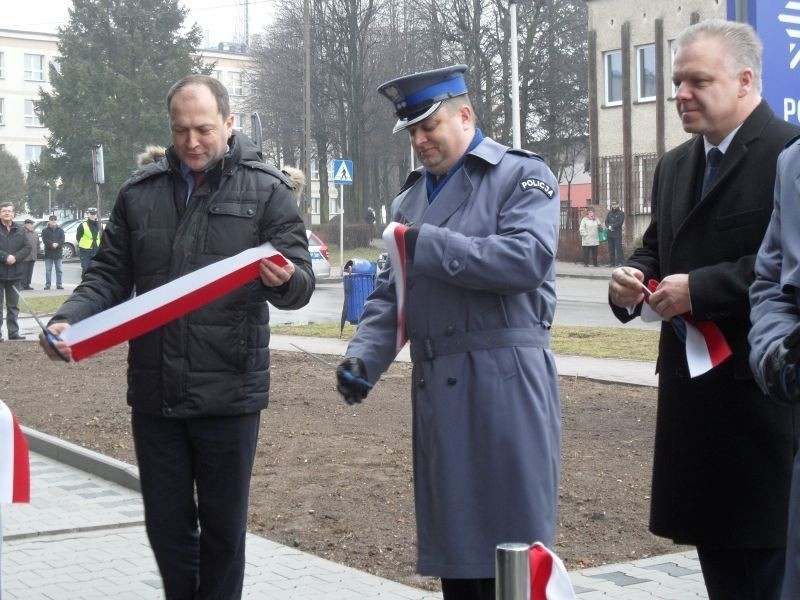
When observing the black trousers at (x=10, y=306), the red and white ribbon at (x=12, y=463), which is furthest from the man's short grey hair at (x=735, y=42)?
the black trousers at (x=10, y=306)

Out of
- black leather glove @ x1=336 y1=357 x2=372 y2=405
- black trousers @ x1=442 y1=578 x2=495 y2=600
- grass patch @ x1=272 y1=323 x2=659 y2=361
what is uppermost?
black leather glove @ x1=336 y1=357 x2=372 y2=405

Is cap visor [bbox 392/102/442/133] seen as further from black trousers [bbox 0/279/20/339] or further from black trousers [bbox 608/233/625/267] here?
black trousers [bbox 608/233/625/267]

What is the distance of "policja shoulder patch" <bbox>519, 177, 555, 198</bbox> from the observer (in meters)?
4.02

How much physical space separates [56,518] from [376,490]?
187 centimetres

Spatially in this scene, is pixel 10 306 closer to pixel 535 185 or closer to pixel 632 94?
pixel 535 185

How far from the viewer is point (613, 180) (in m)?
41.6

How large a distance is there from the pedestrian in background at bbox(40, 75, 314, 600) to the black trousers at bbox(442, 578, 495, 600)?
965 millimetres

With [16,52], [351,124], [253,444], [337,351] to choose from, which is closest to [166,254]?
[253,444]

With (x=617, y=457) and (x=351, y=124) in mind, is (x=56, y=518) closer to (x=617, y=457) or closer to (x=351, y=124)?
(x=617, y=457)

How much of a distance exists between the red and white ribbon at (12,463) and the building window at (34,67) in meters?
103

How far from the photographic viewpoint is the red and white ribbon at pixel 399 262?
3.97 meters

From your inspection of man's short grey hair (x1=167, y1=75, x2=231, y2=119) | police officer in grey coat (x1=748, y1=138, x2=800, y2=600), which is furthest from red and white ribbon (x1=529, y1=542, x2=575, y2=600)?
man's short grey hair (x1=167, y1=75, x2=231, y2=119)

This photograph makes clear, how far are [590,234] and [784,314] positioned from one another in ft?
116

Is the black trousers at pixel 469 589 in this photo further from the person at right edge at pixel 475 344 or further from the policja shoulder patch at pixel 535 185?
the policja shoulder patch at pixel 535 185
